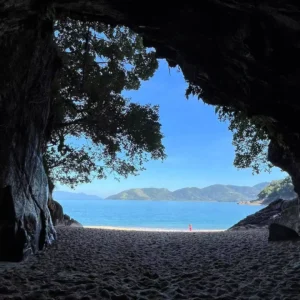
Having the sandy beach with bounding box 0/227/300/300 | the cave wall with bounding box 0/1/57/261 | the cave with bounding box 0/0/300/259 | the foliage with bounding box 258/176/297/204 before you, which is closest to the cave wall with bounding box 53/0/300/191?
the cave with bounding box 0/0/300/259

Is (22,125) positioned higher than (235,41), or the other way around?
(235,41)

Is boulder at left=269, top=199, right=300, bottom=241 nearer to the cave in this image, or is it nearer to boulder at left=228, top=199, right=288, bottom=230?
the cave

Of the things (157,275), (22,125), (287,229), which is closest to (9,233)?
(22,125)

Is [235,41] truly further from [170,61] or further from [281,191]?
[281,191]

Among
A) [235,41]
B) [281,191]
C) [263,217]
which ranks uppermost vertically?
[235,41]

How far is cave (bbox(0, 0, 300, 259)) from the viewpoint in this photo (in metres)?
6.65

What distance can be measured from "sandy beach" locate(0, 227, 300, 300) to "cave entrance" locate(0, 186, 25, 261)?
44 cm

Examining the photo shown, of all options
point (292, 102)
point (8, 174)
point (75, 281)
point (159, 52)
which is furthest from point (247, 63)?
point (8, 174)

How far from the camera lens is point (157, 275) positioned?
19.2ft

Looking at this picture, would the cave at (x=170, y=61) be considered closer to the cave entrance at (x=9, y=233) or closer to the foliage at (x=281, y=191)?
the cave entrance at (x=9, y=233)

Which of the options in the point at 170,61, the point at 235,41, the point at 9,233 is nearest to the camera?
the point at 235,41

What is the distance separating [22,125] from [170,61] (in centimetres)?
492

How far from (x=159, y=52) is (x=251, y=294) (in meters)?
7.41

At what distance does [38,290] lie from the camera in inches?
173
